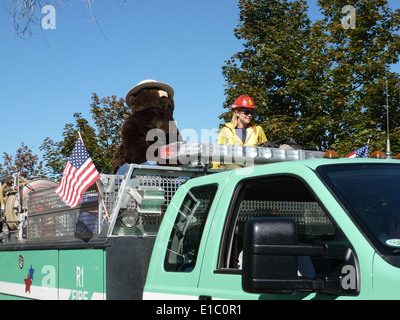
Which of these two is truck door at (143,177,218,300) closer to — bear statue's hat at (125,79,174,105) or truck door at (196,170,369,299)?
truck door at (196,170,369,299)

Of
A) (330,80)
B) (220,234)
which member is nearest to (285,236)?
(220,234)

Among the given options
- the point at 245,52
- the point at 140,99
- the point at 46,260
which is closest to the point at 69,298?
the point at 46,260

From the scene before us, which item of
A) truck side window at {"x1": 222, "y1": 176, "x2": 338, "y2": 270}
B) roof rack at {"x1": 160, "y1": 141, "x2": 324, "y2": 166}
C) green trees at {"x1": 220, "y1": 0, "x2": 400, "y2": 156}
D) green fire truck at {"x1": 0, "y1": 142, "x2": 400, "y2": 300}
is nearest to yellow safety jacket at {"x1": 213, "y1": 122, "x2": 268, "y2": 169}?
green fire truck at {"x1": 0, "y1": 142, "x2": 400, "y2": 300}

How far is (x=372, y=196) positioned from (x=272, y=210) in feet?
4.15

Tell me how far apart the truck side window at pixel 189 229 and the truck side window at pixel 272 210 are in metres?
0.21

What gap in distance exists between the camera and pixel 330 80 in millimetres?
18203

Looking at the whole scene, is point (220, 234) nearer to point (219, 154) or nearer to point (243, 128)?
point (219, 154)

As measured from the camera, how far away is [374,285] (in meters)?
2.43

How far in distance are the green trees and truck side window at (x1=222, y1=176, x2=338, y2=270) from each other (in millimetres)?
11680

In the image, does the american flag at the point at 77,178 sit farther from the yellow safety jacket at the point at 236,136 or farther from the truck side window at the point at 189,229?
the yellow safety jacket at the point at 236,136

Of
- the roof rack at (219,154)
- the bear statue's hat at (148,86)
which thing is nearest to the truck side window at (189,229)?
the roof rack at (219,154)

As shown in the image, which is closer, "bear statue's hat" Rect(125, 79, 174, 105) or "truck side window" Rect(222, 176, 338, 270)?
"truck side window" Rect(222, 176, 338, 270)

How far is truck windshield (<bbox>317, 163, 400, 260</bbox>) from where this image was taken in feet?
8.46

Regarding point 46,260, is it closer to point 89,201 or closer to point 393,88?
point 89,201
